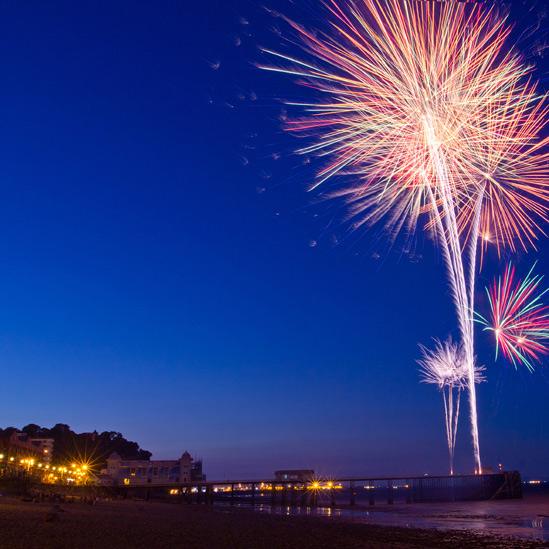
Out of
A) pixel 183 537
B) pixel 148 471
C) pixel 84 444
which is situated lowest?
pixel 183 537

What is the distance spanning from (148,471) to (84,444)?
78.8 ft

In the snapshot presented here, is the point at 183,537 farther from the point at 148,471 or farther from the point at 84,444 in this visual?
the point at 84,444

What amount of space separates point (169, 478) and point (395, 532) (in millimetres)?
72708

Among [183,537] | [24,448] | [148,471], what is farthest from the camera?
[148,471]

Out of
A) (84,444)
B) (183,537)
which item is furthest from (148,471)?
(183,537)

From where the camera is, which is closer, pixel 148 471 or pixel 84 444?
pixel 148 471

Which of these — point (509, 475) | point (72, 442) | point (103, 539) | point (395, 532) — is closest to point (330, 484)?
point (509, 475)

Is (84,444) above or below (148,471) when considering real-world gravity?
above

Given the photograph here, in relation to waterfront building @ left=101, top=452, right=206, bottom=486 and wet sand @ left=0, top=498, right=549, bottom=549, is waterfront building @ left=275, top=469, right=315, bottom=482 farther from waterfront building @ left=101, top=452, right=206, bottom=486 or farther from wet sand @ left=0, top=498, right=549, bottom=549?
wet sand @ left=0, top=498, right=549, bottom=549

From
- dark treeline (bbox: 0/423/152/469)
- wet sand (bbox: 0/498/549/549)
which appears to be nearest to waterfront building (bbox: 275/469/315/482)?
dark treeline (bbox: 0/423/152/469)

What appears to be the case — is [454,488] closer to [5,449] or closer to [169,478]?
[169,478]

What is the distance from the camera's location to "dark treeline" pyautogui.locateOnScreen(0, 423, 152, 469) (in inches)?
4279

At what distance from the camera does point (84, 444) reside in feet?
372

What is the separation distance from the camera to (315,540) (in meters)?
24.7
